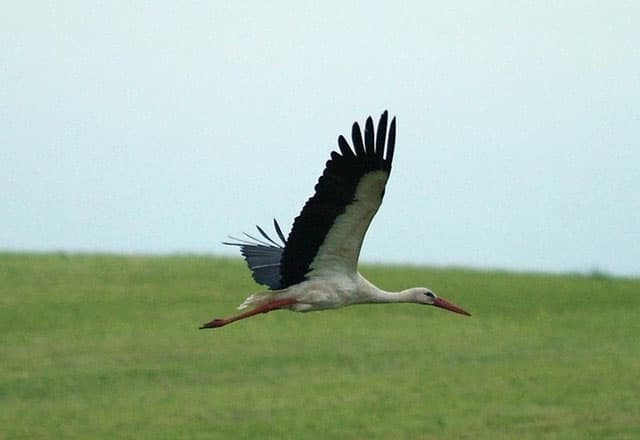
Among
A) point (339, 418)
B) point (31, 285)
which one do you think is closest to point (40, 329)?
point (31, 285)

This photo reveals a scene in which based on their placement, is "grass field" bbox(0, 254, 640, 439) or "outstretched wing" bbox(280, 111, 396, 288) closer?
"outstretched wing" bbox(280, 111, 396, 288)

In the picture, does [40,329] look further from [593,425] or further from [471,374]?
[593,425]

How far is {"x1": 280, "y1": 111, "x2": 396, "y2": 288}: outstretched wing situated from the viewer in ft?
33.2

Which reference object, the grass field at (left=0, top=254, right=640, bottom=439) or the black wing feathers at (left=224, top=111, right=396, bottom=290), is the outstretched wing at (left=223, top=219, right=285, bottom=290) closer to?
the black wing feathers at (left=224, top=111, right=396, bottom=290)

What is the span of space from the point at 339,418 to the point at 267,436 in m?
1.34

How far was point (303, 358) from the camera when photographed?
2633cm

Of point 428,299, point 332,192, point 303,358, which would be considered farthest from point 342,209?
point 303,358

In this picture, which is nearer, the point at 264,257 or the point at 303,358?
the point at 264,257

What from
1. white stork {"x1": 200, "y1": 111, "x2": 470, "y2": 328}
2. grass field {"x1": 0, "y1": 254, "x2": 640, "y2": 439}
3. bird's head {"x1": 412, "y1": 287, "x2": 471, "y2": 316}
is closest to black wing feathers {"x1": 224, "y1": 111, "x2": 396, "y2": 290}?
white stork {"x1": 200, "y1": 111, "x2": 470, "y2": 328}

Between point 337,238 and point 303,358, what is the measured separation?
15.9 m

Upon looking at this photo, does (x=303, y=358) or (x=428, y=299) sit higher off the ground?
(x=303, y=358)

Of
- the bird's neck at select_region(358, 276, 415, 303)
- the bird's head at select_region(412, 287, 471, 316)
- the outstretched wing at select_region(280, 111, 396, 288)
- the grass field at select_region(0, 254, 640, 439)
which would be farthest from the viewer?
the grass field at select_region(0, 254, 640, 439)

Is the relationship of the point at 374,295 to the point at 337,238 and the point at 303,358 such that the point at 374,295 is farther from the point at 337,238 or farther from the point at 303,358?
the point at 303,358

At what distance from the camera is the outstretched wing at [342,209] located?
399 inches
